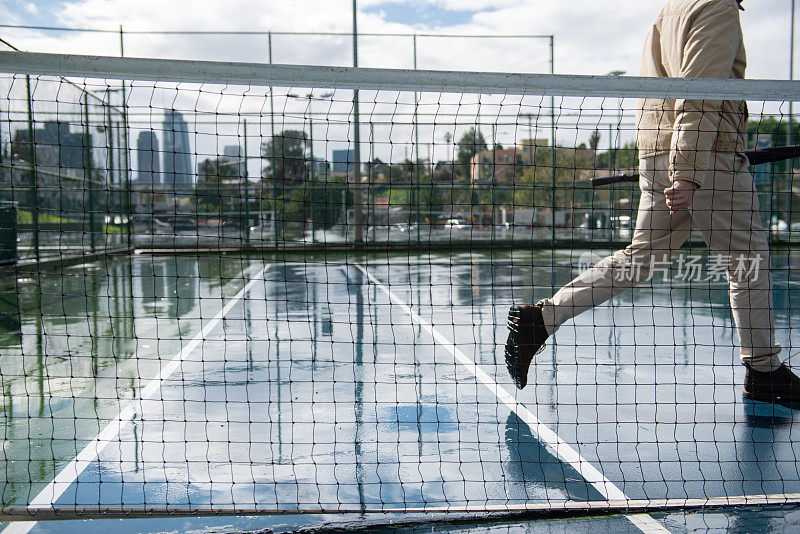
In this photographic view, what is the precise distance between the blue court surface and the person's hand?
1.23 m

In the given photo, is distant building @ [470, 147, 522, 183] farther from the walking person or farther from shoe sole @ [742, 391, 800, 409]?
shoe sole @ [742, 391, 800, 409]

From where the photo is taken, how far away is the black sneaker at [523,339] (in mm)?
4125

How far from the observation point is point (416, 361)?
560cm

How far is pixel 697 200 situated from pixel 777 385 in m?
1.14

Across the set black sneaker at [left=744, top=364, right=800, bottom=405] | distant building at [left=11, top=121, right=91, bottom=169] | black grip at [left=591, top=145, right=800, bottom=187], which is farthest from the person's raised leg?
distant building at [left=11, top=121, right=91, bottom=169]

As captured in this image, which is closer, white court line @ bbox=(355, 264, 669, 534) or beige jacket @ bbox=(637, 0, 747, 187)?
white court line @ bbox=(355, 264, 669, 534)

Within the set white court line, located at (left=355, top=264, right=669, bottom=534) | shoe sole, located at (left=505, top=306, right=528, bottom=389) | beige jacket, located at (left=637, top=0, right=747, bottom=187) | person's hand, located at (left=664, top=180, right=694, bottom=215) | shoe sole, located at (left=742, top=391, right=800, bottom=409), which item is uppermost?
beige jacket, located at (left=637, top=0, right=747, bottom=187)

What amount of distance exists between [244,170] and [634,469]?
20264 mm

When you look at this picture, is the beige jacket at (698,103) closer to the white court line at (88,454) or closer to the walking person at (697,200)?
the walking person at (697,200)

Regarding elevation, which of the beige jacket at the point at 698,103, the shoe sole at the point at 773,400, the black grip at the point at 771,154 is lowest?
the shoe sole at the point at 773,400

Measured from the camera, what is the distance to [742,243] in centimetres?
385

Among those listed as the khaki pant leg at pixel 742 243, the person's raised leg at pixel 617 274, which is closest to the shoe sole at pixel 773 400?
the khaki pant leg at pixel 742 243

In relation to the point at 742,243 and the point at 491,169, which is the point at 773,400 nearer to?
the point at 742,243

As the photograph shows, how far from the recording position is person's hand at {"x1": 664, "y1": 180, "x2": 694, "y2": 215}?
3.59 m
